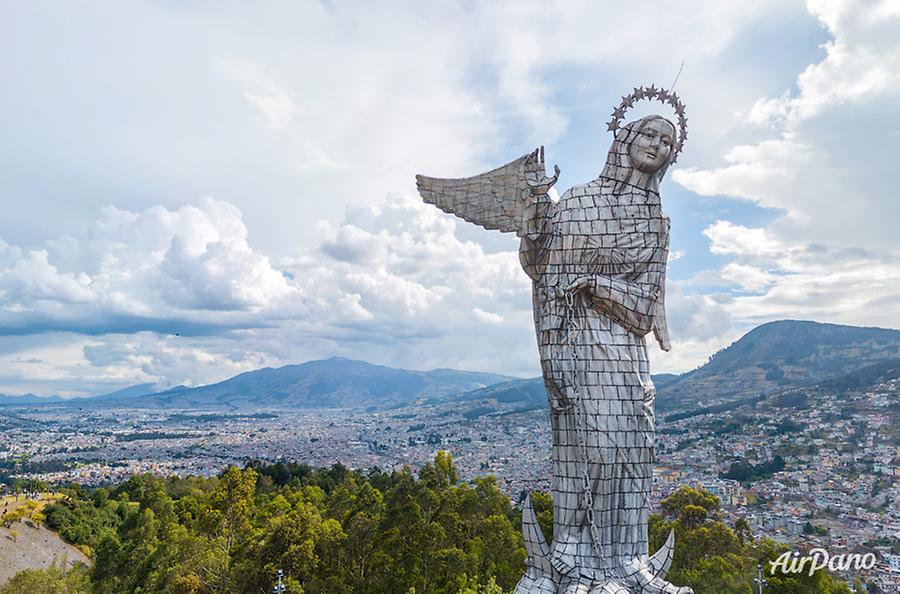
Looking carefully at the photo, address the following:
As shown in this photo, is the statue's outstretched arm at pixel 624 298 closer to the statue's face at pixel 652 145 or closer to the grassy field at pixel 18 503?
the statue's face at pixel 652 145

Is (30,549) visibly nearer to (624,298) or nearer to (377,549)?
(377,549)

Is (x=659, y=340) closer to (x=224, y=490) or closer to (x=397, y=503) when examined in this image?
(x=397, y=503)

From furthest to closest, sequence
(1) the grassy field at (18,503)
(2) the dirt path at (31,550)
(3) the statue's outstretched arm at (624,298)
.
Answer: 1. (1) the grassy field at (18,503)
2. (2) the dirt path at (31,550)
3. (3) the statue's outstretched arm at (624,298)

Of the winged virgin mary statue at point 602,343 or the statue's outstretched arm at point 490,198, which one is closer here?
the winged virgin mary statue at point 602,343

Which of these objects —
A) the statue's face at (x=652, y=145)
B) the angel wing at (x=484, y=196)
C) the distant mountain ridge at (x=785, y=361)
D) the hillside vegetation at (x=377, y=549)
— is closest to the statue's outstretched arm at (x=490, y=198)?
the angel wing at (x=484, y=196)

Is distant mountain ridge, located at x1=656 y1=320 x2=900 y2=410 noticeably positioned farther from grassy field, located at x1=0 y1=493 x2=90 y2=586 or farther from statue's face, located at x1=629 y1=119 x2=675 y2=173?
statue's face, located at x1=629 y1=119 x2=675 y2=173

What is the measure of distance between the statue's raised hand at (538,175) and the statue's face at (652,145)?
169 cm

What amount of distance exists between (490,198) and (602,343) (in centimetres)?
366

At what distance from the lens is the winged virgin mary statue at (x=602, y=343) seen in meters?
11.4

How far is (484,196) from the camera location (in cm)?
1352

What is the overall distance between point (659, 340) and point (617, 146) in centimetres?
368

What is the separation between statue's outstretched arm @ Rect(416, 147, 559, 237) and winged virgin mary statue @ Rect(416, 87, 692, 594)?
0.27ft

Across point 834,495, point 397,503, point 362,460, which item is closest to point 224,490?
point 397,503

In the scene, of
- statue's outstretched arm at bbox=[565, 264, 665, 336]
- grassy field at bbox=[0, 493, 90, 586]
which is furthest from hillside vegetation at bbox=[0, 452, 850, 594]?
statue's outstretched arm at bbox=[565, 264, 665, 336]
